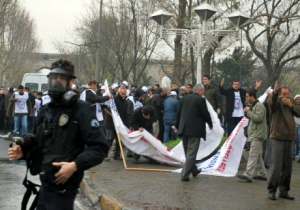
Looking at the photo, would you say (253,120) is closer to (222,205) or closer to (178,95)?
(222,205)

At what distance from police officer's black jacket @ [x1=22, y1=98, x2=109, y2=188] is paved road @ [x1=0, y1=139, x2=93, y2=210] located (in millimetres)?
4367

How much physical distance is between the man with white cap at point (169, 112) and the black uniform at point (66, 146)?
38.9ft

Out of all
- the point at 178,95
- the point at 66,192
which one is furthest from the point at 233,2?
the point at 66,192

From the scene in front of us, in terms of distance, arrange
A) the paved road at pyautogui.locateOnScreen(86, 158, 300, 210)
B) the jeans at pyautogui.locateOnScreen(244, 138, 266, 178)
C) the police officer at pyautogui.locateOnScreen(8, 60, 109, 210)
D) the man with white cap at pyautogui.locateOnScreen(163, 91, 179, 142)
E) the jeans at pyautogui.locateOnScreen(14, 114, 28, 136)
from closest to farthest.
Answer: the police officer at pyautogui.locateOnScreen(8, 60, 109, 210)
the paved road at pyautogui.locateOnScreen(86, 158, 300, 210)
the jeans at pyautogui.locateOnScreen(244, 138, 266, 178)
the man with white cap at pyautogui.locateOnScreen(163, 91, 179, 142)
the jeans at pyautogui.locateOnScreen(14, 114, 28, 136)

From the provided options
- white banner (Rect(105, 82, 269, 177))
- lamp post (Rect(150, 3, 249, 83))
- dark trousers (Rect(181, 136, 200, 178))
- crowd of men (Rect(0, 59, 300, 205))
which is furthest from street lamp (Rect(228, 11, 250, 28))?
dark trousers (Rect(181, 136, 200, 178))

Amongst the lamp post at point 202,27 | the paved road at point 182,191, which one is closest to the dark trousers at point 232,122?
the lamp post at point 202,27

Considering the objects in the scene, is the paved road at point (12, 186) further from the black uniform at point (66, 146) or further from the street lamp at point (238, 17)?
the street lamp at point (238, 17)

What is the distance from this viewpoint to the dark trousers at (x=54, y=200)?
15.4ft

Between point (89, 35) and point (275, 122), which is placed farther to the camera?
point (89, 35)

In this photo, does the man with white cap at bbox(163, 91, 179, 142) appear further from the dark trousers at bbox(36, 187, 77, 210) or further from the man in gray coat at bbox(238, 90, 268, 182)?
the dark trousers at bbox(36, 187, 77, 210)

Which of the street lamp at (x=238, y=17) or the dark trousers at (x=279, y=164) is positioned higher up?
the street lamp at (x=238, y=17)

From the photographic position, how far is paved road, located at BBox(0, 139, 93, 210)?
30.2ft

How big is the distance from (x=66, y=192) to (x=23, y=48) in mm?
69583

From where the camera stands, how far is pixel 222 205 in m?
8.95
